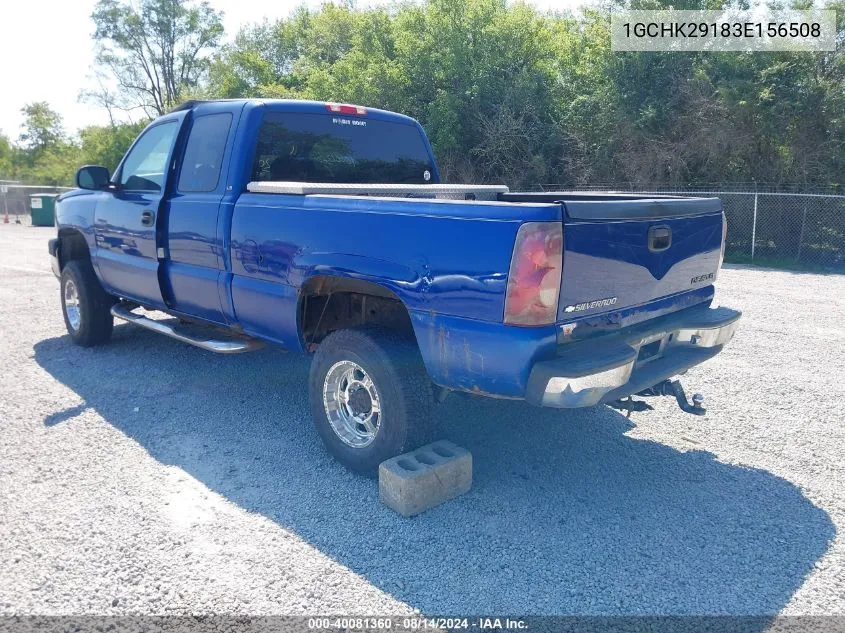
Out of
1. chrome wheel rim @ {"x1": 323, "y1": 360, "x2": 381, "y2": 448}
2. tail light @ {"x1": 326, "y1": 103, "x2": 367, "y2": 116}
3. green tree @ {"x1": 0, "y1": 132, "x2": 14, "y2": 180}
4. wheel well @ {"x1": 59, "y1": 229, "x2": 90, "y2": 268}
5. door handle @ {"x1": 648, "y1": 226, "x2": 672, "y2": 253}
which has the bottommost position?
chrome wheel rim @ {"x1": 323, "y1": 360, "x2": 381, "y2": 448}

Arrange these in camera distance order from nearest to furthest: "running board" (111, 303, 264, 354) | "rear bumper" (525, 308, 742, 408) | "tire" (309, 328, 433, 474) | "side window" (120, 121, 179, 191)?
"rear bumper" (525, 308, 742, 408) < "tire" (309, 328, 433, 474) < "running board" (111, 303, 264, 354) < "side window" (120, 121, 179, 191)

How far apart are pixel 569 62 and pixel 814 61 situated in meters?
7.38

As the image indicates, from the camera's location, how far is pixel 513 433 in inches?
179

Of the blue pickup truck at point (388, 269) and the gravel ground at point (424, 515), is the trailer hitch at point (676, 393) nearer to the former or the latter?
the blue pickup truck at point (388, 269)

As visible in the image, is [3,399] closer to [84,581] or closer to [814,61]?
[84,581]

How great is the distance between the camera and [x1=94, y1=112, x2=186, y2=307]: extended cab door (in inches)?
202

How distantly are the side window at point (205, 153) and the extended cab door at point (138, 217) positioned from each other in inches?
7.6

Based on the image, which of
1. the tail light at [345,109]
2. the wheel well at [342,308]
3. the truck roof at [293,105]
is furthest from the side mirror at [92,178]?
the wheel well at [342,308]

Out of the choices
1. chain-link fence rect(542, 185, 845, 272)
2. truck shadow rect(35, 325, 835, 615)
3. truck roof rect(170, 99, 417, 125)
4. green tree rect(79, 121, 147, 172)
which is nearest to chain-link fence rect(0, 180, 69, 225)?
green tree rect(79, 121, 147, 172)

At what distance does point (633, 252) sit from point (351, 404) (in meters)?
1.80

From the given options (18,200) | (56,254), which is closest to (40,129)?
(18,200)

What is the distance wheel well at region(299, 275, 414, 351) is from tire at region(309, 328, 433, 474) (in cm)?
21

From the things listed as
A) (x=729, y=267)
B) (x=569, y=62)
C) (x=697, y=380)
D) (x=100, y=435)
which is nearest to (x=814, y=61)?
(x=729, y=267)

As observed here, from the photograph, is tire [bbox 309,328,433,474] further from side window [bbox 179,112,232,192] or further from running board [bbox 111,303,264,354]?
side window [bbox 179,112,232,192]
